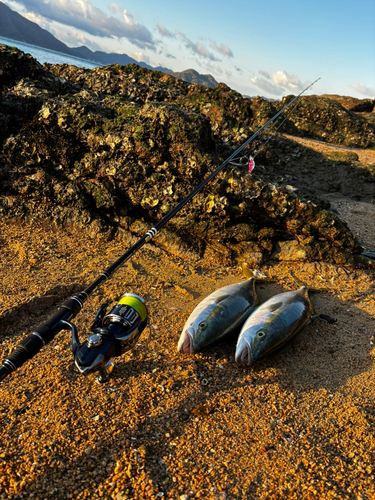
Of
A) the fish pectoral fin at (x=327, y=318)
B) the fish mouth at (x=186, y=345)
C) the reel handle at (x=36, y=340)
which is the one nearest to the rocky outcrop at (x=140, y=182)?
the fish pectoral fin at (x=327, y=318)

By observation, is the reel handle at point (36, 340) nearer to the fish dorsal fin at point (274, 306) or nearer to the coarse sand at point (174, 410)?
the coarse sand at point (174, 410)

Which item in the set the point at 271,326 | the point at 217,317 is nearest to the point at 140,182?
the point at 217,317

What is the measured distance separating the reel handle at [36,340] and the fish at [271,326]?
1.80 metres

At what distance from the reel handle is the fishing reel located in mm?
115

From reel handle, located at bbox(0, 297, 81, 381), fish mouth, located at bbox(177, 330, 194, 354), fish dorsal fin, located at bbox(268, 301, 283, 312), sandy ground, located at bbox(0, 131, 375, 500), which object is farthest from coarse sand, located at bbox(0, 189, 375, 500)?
reel handle, located at bbox(0, 297, 81, 381)

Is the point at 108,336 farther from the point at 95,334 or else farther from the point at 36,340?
the point at 36,340

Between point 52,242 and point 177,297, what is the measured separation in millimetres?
2231

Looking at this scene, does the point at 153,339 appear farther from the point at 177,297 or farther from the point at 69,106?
the point at 69,106

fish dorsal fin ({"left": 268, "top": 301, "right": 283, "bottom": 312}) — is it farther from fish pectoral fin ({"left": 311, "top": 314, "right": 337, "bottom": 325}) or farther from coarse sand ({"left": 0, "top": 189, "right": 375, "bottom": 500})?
fish pectoral fin ({"left": 311, "top": 314, "right": 337, "bottom": 325})

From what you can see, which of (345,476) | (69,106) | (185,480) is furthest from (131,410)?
(69,106)

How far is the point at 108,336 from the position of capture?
8.11 feet

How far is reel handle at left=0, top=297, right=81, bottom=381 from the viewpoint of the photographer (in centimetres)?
198

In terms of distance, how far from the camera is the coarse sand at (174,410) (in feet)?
7.42

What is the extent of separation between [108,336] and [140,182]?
3.34 meters
